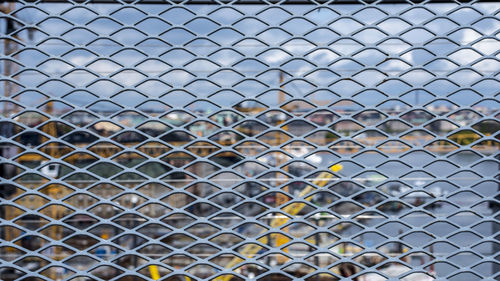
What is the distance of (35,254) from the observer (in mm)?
737

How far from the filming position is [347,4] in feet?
2.74

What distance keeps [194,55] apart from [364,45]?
1.16 feet

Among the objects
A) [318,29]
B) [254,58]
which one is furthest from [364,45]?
[254,58]

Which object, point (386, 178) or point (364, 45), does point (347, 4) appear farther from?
point (386, 178)

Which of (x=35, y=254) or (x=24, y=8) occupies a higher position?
(x=24, y=8)

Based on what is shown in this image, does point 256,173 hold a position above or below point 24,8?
below

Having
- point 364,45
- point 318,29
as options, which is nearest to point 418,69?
point 364,45

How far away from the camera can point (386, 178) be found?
80 cm

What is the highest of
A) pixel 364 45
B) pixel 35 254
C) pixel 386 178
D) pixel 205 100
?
pixel 364 45

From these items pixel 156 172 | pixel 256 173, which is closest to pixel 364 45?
pixel 256 173

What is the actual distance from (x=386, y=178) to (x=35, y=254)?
708 millimetres

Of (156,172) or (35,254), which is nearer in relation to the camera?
(35,254)

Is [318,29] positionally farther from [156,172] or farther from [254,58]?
[156,172]

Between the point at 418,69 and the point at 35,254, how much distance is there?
837mm
